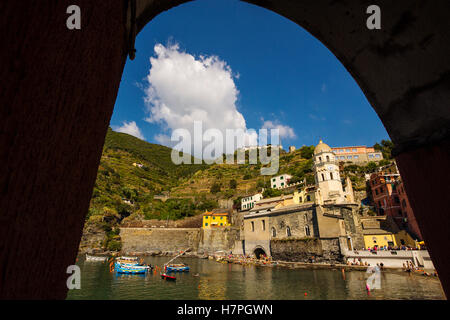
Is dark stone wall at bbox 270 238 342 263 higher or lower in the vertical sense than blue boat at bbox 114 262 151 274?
higher

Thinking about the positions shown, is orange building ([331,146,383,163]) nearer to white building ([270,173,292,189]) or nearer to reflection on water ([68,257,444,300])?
white building ([270,173,292,189])

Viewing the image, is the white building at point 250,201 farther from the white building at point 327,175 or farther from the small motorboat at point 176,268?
the small motorboat at point 176,268

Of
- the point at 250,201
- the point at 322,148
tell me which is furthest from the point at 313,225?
the point at 250,201

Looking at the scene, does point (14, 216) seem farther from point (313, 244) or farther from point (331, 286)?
point (313, 244)

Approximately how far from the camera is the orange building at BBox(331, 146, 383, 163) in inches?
2729

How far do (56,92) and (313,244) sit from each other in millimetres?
36512

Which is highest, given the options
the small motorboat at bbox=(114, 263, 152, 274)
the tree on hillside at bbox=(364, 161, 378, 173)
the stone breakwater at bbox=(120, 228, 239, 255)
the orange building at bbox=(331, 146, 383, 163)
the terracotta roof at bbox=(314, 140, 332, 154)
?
the orange building at bbox=(331, 146, 383, 163)

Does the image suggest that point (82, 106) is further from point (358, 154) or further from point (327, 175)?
point (358, 154)

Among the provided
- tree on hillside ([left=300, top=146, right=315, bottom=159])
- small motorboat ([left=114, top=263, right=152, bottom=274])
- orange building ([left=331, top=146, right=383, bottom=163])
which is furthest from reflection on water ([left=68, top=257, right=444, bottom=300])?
tree on hillside ([left=300, top=146, right=315, bottom=159])

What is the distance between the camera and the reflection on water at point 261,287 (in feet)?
61.1

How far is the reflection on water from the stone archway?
1879 cm

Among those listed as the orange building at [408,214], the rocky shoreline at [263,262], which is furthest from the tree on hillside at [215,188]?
the orange building at [408,214]

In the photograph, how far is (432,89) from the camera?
2.22m
